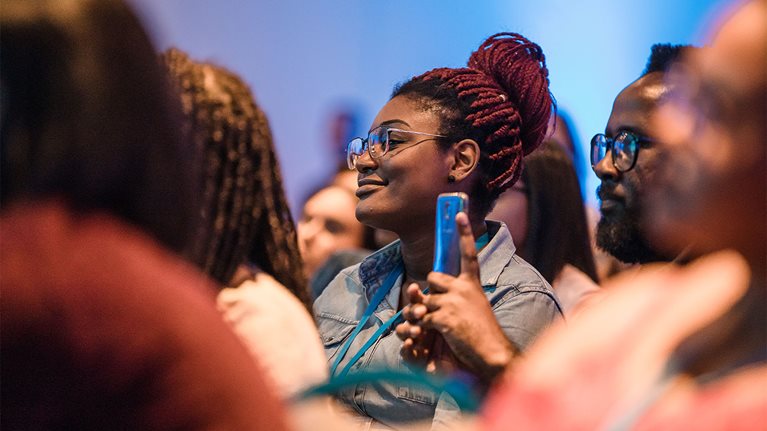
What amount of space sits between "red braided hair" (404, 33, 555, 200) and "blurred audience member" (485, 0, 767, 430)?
1.80m

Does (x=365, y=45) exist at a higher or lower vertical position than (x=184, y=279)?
lower

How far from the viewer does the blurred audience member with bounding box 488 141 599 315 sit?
3299mm

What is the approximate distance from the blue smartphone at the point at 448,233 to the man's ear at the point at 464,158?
0.53 m

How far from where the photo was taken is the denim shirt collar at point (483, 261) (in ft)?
8.62

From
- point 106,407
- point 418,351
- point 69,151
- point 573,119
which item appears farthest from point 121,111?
point 573,119

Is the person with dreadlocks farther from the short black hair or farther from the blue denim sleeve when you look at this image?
the short black hair

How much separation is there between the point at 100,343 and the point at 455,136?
1.90 meters

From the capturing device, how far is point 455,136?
2.81 metres

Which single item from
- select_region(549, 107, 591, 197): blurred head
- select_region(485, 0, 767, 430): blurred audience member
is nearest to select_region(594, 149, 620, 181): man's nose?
select_region(549, 107, 591, 197): blurred head

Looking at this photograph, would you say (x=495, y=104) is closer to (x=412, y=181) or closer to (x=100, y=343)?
(x=412, y=181)

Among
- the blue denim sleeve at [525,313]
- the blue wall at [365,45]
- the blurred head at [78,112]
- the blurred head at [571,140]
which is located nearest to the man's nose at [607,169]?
the blue denim sleeve at [525,313]

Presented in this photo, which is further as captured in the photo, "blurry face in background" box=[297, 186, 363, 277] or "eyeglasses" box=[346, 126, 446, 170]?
"blurry face in background" box=[297, 186, 363, 277]

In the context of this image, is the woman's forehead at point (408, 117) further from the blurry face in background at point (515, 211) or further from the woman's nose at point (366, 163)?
the blurry face in background at point (515, 211)

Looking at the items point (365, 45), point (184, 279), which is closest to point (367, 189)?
point (184, 279)
